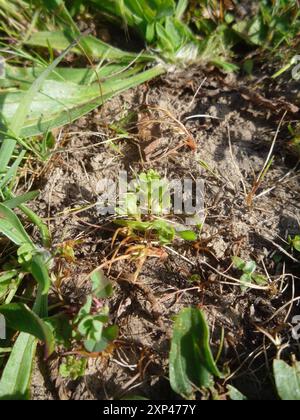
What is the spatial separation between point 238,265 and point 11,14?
1.52 m

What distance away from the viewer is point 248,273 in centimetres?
149

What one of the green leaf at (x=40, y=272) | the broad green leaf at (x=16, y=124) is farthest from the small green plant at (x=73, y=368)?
the broad green leaf at (x=16, y=124)

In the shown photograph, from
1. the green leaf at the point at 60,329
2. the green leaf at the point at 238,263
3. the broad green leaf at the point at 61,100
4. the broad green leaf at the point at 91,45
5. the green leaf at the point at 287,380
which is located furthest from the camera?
the broad green leaf at the point at 91,45

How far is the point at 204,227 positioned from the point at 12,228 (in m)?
0.71

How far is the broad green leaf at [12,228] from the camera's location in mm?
1498

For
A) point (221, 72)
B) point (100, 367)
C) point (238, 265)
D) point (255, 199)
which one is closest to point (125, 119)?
point (221, 72)

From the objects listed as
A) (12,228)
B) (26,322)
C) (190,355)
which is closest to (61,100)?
(12,228)

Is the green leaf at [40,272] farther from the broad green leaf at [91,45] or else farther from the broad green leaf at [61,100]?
the broad green leaf at [91,45]

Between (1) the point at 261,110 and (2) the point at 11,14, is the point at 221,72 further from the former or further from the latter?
(2) the point at 11,14

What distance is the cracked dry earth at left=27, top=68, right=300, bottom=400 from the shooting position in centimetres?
140

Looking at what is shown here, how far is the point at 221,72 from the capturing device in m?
1.95

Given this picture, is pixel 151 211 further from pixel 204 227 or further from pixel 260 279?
pixel 260 279

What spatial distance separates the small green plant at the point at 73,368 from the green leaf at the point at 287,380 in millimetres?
605

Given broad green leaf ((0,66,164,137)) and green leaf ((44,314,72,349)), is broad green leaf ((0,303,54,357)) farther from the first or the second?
broad green leaf ((0,66,164,137))
